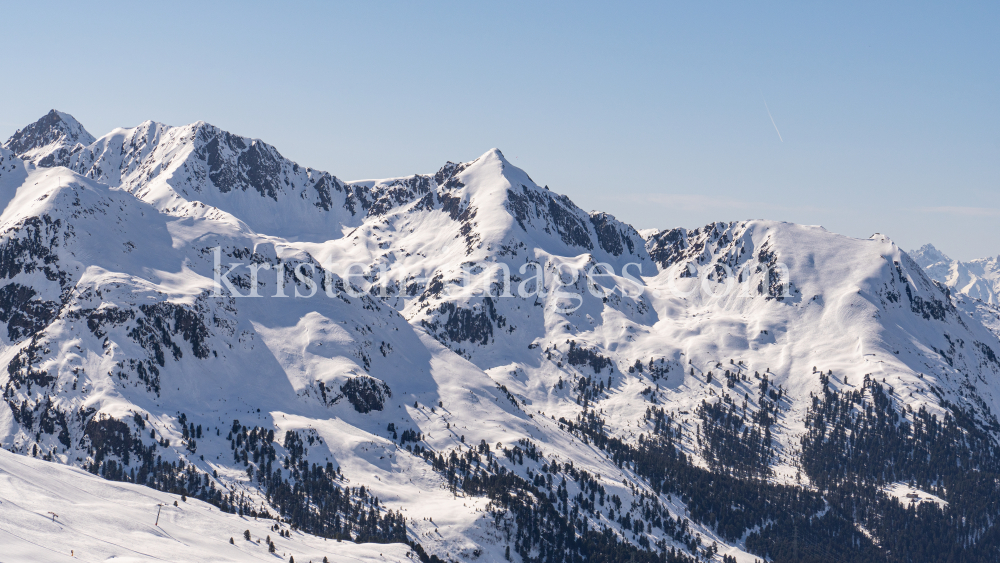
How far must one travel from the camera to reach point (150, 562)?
14550cm

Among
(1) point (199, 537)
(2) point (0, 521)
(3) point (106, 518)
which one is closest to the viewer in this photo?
(2) point (0, 521)

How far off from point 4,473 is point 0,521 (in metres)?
38.4

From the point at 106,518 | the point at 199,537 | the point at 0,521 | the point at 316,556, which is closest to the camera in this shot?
the point at 0,521

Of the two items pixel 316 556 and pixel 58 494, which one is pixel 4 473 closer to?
pixel 58 494

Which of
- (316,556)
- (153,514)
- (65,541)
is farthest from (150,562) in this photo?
(316,556)

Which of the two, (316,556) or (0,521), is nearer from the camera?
(0,521)

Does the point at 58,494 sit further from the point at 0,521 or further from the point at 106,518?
the point at 0,521

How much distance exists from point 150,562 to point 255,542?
50.4 meters

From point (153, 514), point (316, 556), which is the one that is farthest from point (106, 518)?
point (316, 556)

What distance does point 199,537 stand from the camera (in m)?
183

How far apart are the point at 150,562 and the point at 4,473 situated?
5947 centimetres

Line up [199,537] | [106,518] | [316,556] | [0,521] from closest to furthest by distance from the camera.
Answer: [0,521], [106,518], [199,537], [316,556]

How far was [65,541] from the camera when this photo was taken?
148125 millimetres

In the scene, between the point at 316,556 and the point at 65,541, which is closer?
the point at 65,541
